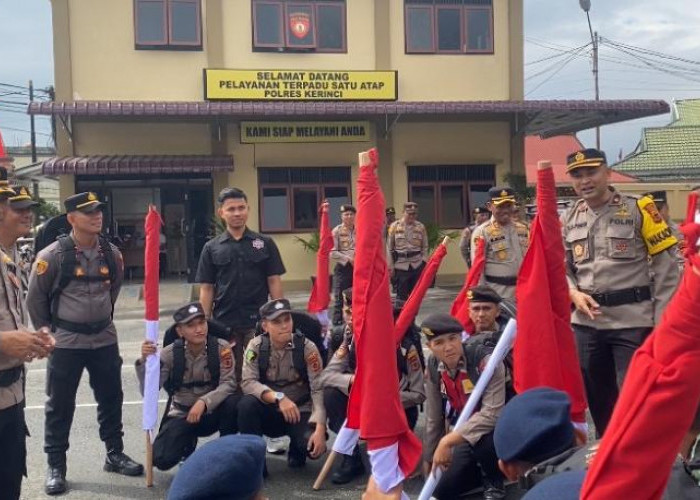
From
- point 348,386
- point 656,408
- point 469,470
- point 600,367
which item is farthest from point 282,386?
point 656,408

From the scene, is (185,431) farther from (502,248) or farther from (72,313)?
(502,248)

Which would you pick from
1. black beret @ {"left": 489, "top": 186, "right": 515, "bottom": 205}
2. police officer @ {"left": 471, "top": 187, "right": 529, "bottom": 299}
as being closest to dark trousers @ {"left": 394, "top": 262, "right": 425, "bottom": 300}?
black beret @ {"left": 489, "top": 186, "right": 515, "bottom": 205}

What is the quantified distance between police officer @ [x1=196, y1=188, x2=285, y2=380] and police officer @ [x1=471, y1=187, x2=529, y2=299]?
188 cm

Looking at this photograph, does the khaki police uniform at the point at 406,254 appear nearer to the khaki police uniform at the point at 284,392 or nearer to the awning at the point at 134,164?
the awning at the point at 134,164

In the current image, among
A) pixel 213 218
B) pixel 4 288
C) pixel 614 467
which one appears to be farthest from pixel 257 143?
pixel 614 467

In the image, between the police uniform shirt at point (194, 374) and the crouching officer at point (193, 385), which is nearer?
the crouching officer at point (193, 385)

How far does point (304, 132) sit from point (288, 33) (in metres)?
2.20

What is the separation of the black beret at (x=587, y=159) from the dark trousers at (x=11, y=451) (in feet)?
10.2

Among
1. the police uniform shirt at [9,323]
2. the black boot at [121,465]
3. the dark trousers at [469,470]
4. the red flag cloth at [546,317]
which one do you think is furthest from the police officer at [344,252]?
the red flag cloth at [546,317]

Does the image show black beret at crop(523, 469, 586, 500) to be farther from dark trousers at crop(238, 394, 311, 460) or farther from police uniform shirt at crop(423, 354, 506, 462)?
dark trousers at crop(238, 394, 311, 460)

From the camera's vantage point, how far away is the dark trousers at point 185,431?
4723 millimetres

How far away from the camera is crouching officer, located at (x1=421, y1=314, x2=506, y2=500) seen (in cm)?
395

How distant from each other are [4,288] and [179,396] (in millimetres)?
1723

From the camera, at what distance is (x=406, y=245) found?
11.0 m
